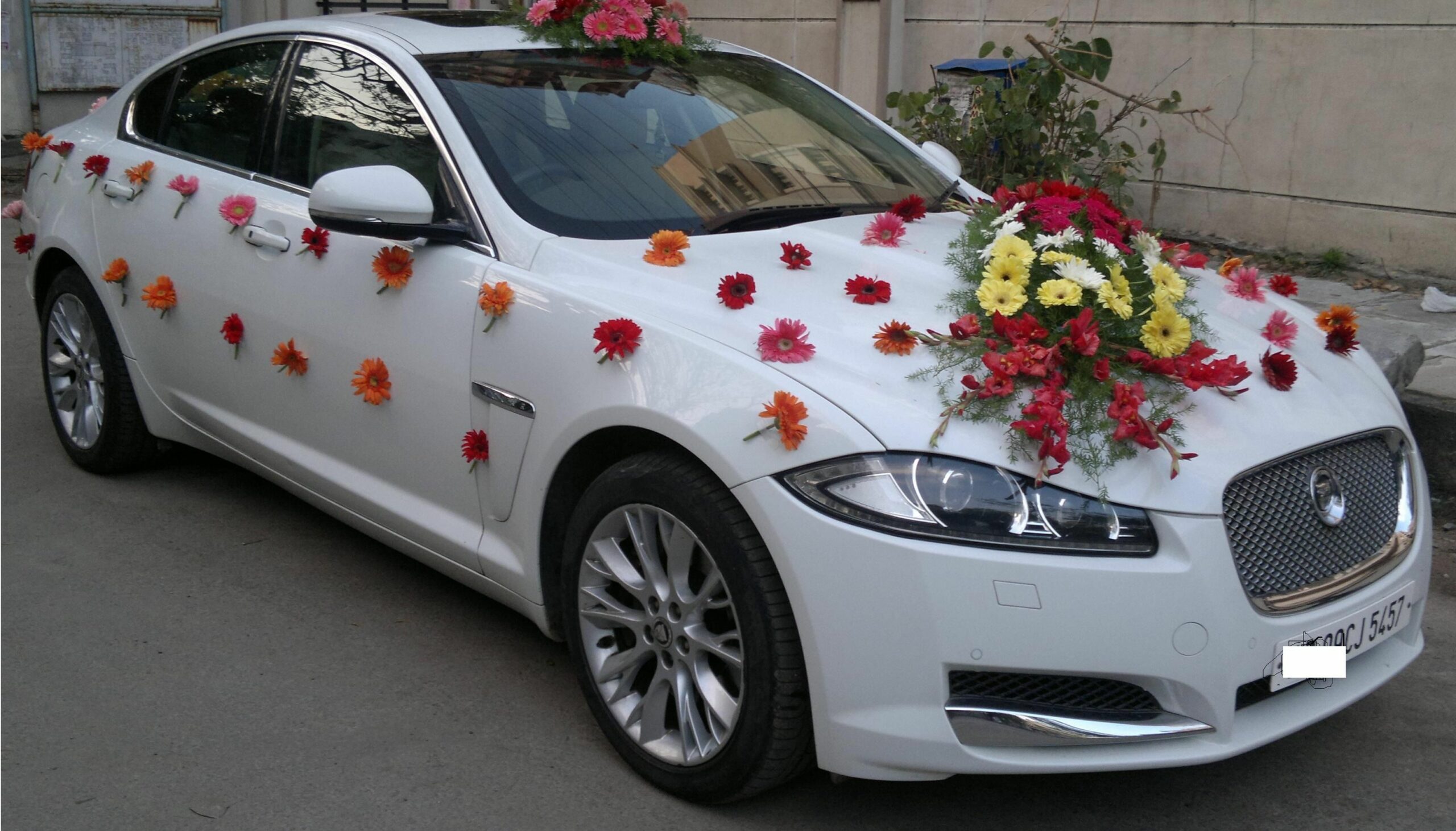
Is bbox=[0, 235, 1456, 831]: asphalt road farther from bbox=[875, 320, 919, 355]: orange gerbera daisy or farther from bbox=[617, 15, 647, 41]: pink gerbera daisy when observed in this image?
bbox=[617, 15, 647, 41]: pink gerbera daisy

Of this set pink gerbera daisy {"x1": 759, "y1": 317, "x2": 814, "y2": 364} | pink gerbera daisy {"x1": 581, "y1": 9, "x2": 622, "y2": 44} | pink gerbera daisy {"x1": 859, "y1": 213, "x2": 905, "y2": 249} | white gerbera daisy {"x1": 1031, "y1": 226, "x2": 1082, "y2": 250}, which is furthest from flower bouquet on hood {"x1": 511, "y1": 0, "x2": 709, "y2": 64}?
pink gerbera daisy {"x1": 759, "y1": 317, "x2": 814, "y2": 364}

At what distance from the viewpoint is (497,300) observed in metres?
3.35

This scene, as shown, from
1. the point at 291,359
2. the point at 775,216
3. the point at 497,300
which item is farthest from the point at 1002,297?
the point at 291,359

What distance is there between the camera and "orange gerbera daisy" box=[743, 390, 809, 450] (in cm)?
270

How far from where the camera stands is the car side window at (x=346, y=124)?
12.5ft

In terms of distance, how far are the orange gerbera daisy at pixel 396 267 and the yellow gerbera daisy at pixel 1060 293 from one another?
1.62 meters

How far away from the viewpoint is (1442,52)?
7.16 m

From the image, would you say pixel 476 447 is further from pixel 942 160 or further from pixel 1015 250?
pixel 942 160

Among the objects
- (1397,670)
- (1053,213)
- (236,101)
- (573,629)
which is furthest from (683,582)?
(236,101)

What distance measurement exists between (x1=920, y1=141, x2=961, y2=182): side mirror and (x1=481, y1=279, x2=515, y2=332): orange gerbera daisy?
1.75m

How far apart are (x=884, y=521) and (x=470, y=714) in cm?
142

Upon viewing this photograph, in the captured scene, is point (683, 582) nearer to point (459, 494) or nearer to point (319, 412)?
point (459, 494)

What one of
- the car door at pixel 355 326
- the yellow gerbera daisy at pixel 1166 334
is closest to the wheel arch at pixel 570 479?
the car door at pixel 355 326

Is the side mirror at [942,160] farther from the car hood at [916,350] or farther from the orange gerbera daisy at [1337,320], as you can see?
the orange gerbera daisy at [1337,320]
